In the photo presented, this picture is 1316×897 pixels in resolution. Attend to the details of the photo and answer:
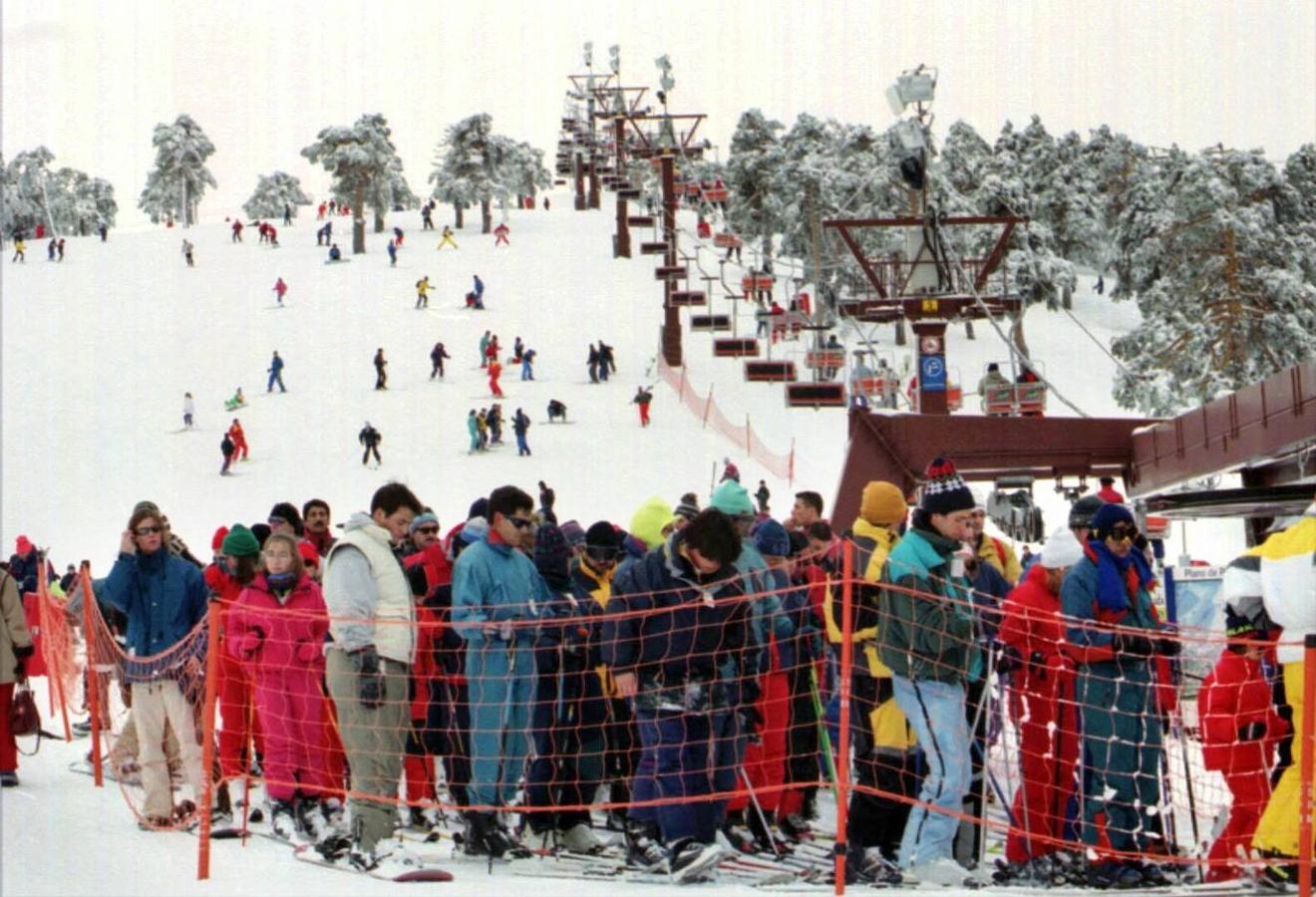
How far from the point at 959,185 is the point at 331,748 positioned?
79.5 m

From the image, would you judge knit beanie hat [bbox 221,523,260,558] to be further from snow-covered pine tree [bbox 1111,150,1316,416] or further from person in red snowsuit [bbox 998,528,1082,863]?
snow-covered pine tree [bbox 1111,150,1316,416]

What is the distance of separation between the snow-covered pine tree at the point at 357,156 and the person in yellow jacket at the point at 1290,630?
3288 inches

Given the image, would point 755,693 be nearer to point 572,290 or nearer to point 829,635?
point 829,635

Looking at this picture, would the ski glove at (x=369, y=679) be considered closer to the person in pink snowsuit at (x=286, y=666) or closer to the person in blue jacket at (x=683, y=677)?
the person in pink snowsuit at (x=286, y=666)

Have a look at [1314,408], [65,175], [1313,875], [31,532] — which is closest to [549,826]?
[1313,875]

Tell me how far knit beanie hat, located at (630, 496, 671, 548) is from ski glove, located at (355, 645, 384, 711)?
210cm

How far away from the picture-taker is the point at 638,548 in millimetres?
10461

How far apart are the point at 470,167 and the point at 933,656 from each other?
90918mm

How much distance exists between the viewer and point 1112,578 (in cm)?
843

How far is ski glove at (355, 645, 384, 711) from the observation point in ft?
28.4

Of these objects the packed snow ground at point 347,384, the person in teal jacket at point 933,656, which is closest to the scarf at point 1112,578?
the person in teal jacket at point 933,656

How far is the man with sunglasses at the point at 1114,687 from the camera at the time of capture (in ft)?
27.2

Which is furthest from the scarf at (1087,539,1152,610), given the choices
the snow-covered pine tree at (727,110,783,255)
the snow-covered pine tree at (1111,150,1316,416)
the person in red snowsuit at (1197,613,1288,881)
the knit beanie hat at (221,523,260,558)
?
the snow-covered pine tree at (727,110,783,255)

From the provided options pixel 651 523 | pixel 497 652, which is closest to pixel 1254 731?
pixel 497 652
